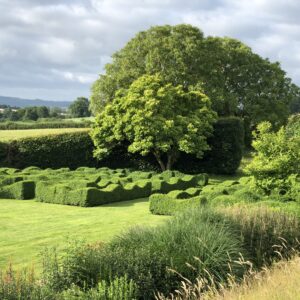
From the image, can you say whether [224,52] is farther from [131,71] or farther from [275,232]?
[275,232]

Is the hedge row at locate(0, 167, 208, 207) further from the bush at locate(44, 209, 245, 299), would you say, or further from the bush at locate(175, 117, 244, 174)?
the bush at locate(175, 117, 244, 174)

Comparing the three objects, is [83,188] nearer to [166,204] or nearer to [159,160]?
[166,204]

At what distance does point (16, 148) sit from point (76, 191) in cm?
1321

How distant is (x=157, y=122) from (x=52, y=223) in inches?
545

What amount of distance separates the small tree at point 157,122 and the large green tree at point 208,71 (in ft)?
19.0

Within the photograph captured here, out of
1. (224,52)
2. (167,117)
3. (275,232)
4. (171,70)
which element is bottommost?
(275,232)

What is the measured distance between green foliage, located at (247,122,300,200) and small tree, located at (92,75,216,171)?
11.8 metres

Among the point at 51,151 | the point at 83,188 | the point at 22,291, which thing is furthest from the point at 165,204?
the point at 51,151

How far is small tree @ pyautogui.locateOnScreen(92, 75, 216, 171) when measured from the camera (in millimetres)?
26250

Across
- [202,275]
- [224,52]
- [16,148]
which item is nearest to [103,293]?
[202,275]

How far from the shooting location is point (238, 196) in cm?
1341

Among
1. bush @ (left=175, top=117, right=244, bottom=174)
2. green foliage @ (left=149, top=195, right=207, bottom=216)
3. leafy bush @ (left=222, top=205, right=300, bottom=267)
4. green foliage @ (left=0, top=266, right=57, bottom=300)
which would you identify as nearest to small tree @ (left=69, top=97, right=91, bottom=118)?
bush @ (left=175, top=117, right=244, bottom=174)

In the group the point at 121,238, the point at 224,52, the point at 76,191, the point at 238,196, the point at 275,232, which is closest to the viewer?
the point at 121,238

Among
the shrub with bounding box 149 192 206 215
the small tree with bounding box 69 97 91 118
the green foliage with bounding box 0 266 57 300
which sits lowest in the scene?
the shrub with bounding box 149 192 206 215
